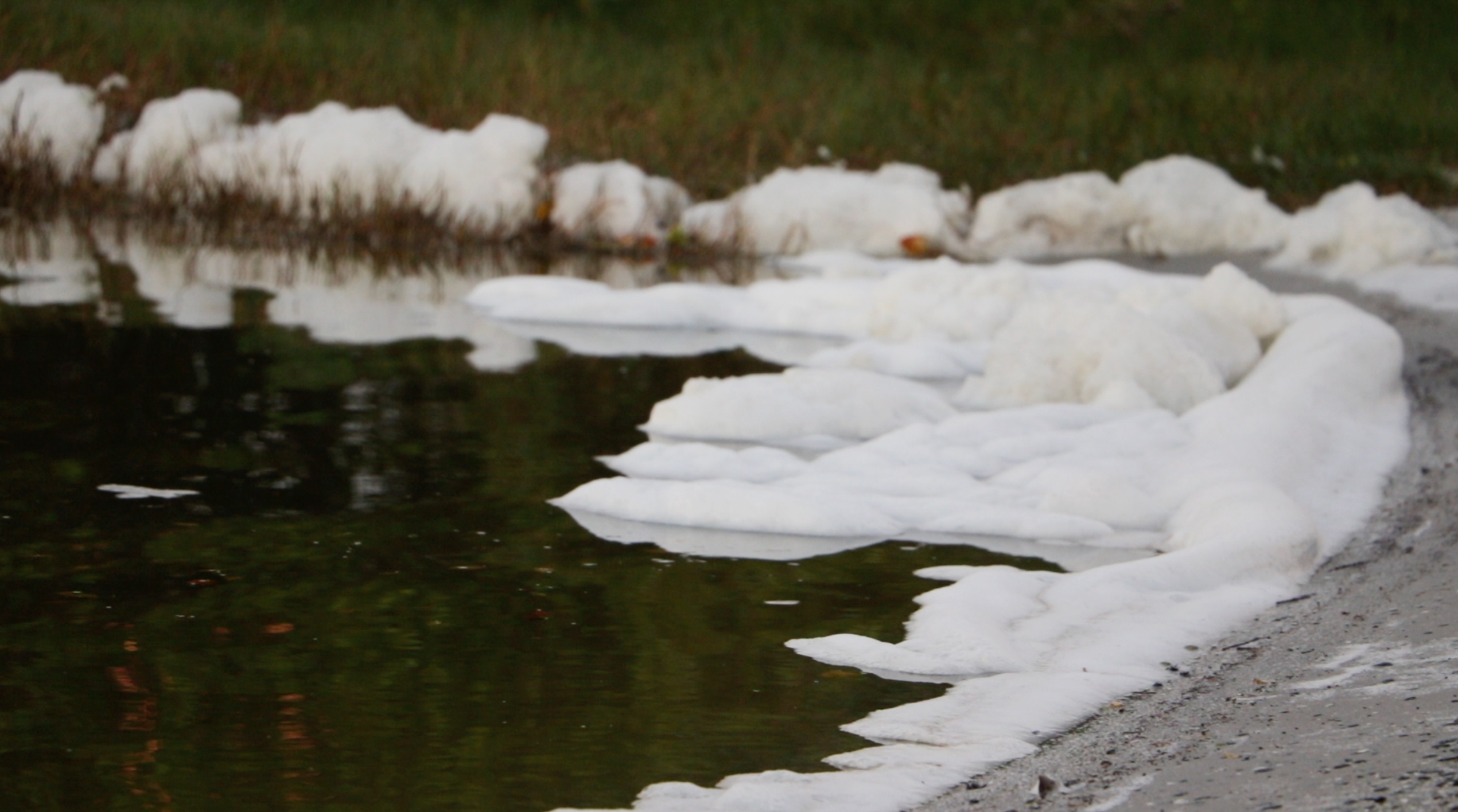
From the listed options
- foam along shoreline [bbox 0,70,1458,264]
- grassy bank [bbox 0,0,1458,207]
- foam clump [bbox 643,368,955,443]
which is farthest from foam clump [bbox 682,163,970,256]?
foam clump [bbox 643,368,955,443]

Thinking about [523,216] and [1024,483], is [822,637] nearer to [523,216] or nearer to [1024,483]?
[1024,483]

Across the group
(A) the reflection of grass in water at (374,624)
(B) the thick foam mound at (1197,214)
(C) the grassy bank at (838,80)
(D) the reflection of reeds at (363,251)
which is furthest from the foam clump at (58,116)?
(B) the thick foam mound at (1197,214)

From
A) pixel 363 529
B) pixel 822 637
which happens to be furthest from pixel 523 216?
pixel 822 637

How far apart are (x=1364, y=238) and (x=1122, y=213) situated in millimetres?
2173

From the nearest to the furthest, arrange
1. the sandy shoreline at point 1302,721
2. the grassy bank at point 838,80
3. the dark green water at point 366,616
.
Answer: the sandy shoreline at point 1302,721
the dark green water at point 366,616
the grassy bank at point 838,80

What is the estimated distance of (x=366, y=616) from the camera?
3301 millimetres

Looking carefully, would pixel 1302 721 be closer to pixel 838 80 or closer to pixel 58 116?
pixel 58 116

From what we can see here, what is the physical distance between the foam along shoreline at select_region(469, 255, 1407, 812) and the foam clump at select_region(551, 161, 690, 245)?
105 inches

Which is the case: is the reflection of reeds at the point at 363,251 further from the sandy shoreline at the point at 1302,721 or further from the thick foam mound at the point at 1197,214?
the sandy shoreline at the point at 1302,721

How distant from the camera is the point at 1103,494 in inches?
168

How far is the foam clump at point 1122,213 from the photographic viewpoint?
10.6m

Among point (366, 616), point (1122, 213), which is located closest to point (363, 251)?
point (1122, 213)

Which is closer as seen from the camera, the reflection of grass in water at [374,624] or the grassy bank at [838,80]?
the reflection of grass in water at [374,624]

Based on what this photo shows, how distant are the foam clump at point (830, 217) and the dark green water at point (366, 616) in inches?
211
